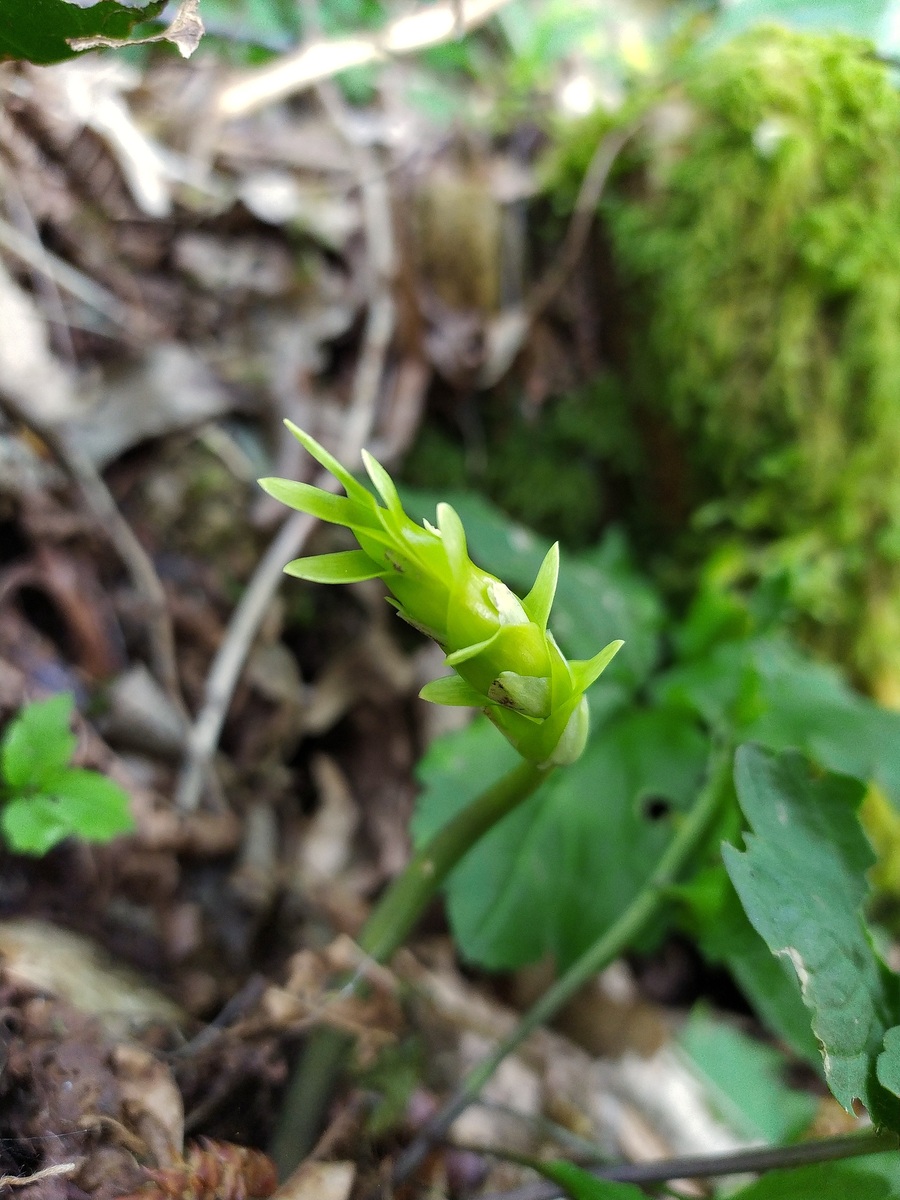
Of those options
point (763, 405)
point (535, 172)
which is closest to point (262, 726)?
point (763, 405)

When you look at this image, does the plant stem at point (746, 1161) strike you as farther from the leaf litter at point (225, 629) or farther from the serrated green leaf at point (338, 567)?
the serrated green leaf at point (338, 567)

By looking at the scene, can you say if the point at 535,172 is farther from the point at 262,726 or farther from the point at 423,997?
the point at 423,997

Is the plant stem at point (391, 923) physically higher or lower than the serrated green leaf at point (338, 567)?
lower

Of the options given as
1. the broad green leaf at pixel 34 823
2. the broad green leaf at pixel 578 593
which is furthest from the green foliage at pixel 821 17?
the broad green leaf at pixel 34 823

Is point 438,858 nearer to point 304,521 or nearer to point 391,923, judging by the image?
point 391,923

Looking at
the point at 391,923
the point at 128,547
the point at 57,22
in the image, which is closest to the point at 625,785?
the point at 391,923

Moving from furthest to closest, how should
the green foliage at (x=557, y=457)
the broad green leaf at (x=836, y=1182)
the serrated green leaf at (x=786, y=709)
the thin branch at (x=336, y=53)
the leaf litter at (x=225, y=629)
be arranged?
the green foliage at (x=557, y=457)
the thin branch at (x=336, y=53)
the serrated green leaf at (x=786, y=709)
the leaf litter at (x=225, y=629)
the broad green leaf at (x=836, y=1182)

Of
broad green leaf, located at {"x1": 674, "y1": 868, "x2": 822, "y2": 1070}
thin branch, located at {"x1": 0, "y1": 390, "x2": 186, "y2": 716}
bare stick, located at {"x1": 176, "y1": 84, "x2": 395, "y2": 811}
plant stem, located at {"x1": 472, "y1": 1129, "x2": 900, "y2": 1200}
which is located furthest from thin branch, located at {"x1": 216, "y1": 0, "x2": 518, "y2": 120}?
plant stem, located at {"x1": 472, "y1": 1129, "x2": 900, "y2": 1200}
